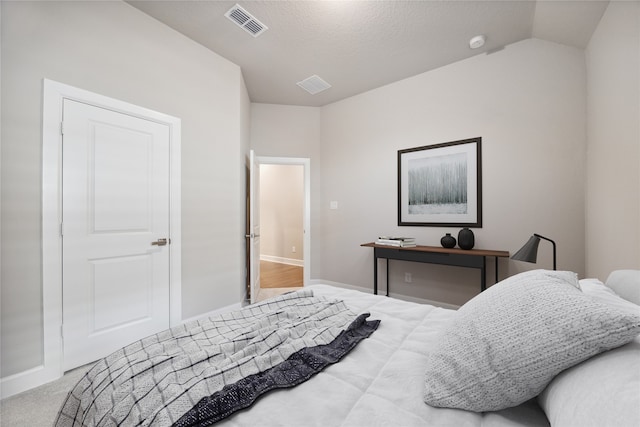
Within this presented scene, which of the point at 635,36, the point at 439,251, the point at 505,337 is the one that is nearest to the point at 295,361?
the point at 505,337

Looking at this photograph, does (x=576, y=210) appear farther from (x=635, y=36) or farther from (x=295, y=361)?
(x=295, y=361)

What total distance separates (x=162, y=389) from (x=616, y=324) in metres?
1.17

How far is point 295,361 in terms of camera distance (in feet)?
3.16

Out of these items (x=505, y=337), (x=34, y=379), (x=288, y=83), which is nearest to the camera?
(x=505, y=337)

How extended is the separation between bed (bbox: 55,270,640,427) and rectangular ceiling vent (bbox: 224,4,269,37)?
2631 millimetres

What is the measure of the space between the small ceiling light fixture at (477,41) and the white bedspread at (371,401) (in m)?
2.97

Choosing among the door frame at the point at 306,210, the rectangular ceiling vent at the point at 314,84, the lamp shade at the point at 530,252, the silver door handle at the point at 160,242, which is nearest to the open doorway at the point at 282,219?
the door frame at the point at 306,210

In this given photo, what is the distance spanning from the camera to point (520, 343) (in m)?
0.68

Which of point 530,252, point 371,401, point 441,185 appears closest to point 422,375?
point 371,401

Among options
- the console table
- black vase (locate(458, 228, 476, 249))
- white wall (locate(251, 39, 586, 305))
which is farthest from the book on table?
black vase (locate(458, 228, 476, 249))

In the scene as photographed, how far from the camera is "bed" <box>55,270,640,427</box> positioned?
0.61m

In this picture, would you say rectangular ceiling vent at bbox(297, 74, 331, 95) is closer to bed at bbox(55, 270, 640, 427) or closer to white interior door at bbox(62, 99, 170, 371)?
white interior door at bbox(62, 99, 170, 371)

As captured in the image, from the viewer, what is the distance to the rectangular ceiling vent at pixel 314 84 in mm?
3523

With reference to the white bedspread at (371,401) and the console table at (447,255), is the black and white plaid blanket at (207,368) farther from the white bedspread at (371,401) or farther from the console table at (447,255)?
the console table at (447,255)
